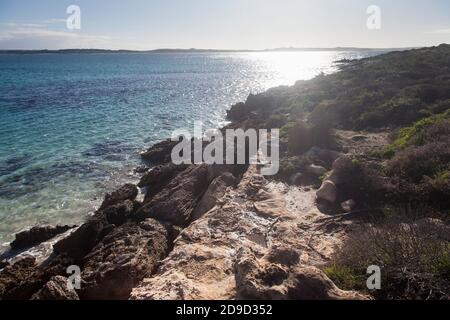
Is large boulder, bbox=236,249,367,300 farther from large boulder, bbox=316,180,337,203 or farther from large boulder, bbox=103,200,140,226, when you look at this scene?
large boulder, bbox=103,200,140,226

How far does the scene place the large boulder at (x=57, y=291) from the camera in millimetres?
7188

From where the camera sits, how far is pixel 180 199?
13.1 meters

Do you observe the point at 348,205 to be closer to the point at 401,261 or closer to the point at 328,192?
the point at 328,192

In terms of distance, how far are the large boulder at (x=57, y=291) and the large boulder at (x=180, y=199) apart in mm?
4679

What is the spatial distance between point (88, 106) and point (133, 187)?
29.0m

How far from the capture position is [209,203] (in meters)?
12.6

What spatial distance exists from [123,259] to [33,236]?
255 inches

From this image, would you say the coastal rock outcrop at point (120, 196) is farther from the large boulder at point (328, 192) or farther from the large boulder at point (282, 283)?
the large boulder at point (282, 283)

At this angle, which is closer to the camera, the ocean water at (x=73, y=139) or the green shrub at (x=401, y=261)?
the green shrub at (x=401, y=261)

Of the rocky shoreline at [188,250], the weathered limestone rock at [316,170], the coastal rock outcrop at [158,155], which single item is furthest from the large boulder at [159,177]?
the weathered limestone rock at [316,170]

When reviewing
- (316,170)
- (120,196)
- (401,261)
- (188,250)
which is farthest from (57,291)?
(316,170)

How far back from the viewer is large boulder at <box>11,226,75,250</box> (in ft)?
42.0

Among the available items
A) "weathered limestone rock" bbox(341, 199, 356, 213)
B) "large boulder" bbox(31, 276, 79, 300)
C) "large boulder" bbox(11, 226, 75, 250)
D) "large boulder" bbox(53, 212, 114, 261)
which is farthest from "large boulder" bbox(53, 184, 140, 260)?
"weathered limestone rock" bbox(341, 199, 356, 213)
